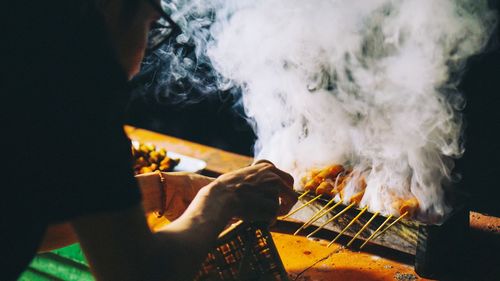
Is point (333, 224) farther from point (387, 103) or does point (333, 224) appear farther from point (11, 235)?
point (11, 235)

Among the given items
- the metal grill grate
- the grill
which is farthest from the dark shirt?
the grill

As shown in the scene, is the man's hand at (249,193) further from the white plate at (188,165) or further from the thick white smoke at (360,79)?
the white plate at (188,165)

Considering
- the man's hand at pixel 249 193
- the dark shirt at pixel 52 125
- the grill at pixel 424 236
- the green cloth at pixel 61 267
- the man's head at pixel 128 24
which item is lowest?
the green cloth at pixel 61 267

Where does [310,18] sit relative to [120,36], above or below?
above

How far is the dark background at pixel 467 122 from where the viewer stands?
288cm

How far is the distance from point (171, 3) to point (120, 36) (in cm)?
365

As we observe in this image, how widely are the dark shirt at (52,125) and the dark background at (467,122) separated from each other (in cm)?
238

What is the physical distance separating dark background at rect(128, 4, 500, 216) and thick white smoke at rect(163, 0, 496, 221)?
12cm

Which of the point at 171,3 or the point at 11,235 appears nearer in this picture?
the point at 11,235

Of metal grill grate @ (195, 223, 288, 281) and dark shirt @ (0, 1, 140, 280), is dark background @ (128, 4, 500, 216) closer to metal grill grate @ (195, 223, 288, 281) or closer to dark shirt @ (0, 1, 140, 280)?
metal grill grate @ (195, 223, 288, 281)

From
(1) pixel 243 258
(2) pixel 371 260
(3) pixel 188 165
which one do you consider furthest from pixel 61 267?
(2) pixel 371 260

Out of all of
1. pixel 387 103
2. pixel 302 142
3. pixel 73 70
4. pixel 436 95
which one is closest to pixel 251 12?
pixel 302 142

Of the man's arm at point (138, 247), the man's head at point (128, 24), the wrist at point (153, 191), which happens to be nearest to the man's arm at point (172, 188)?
the wrist at point (153, 191)

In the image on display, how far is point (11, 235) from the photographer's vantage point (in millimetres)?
1346
